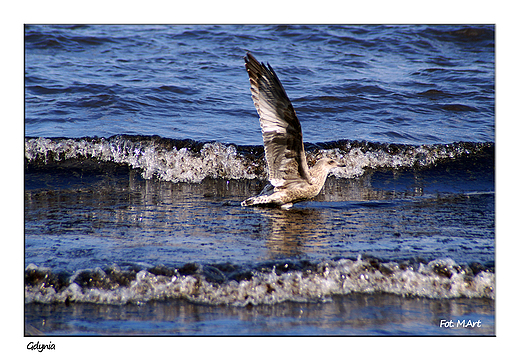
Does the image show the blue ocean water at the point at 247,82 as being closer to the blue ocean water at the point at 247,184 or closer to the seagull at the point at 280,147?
the blue ocean water at the point at 247,184

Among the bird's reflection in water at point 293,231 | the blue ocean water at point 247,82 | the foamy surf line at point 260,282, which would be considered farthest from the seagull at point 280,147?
the blue ocean water at point 247,82

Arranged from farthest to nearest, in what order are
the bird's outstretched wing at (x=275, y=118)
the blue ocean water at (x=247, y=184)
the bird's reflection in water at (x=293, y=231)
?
the bird's outstretched wing at (x=275, y=118) → the bird's reflection in water at (x=293, y=231) → the blue ocean water at (x=247, y=184)

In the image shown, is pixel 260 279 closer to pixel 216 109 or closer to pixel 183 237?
pixel 183 237

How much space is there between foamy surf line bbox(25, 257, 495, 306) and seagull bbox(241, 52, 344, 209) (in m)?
1.52

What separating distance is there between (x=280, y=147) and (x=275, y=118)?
0.33m

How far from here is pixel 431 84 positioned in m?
9.45

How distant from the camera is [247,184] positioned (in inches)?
247

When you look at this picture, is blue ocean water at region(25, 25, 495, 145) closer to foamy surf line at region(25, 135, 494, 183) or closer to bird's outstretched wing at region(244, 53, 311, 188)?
foamy surf line at region(25, 135, 494, 183)

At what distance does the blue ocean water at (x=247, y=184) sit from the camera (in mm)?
3062

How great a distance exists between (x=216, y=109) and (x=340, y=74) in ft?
10.2

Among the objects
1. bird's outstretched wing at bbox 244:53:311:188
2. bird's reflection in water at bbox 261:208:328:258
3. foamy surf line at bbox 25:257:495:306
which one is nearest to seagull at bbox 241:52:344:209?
bird's outstretched wing at bbox 244:53:311:188

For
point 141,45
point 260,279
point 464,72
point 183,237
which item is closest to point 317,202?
point 183,237

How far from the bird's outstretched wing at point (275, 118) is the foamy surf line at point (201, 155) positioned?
Answer: 6.04ft

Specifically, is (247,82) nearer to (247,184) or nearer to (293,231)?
(247,184)
